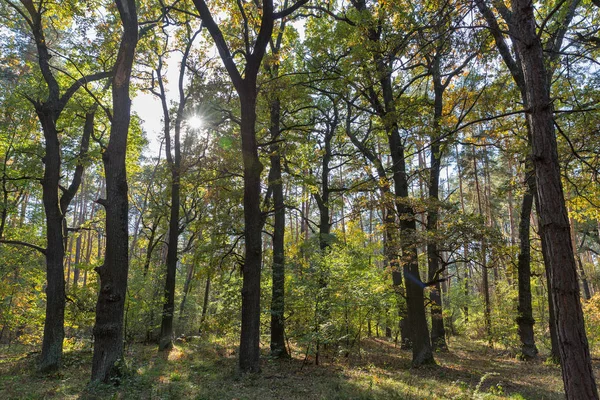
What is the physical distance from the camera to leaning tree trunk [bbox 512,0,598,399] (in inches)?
140

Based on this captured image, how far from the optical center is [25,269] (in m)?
15.7

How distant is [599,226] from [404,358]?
633 inches

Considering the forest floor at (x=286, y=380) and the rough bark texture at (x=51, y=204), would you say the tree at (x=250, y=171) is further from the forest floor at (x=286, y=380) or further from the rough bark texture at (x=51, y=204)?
the rough bark texture at (x=51, y=204)

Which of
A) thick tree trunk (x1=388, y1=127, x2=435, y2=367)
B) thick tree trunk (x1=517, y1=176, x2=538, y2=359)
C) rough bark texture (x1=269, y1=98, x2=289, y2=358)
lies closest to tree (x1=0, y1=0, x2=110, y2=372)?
rough bark texture (x1=269, y1=98, x2=289, y2=358)

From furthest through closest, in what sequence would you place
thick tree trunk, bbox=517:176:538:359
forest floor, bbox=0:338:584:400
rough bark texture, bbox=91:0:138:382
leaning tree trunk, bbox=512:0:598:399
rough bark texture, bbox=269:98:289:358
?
thick tree trunk, bbox=517:176:538:359 → rough bark texture, bbox=269:98:289:358 → rough bark texture, bbox=91:0:138:382 → forest floor, bbox=0:338:584:400 → leaning tree trunk, bbox=512:0:598:399

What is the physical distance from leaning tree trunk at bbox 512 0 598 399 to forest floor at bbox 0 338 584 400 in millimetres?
2365

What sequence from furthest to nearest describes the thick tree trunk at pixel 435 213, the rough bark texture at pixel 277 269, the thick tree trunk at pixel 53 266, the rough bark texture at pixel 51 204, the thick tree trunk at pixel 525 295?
the thick tree trunk at pixel 525 295
the rough bark texture at pixel 277 269
the rough bark texture at pixel 51 204
the thick tree trunk at pixel 435 213
the thick tree trunk at pixel 53 266

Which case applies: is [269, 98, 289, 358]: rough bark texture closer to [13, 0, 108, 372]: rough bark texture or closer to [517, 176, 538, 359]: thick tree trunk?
[13, 0, 108, 372]: rough bark texture

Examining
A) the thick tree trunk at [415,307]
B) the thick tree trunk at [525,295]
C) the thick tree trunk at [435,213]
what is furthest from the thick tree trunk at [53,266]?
the thick tree trunk at [525,295]

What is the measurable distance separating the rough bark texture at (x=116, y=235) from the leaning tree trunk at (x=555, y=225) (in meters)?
6.84

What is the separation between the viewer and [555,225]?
3.76 metres

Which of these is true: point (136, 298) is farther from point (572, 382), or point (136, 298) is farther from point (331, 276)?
point (572, 382)

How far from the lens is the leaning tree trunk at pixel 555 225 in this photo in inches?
140

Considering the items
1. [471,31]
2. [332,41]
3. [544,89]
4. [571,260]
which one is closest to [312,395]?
[571,260]
